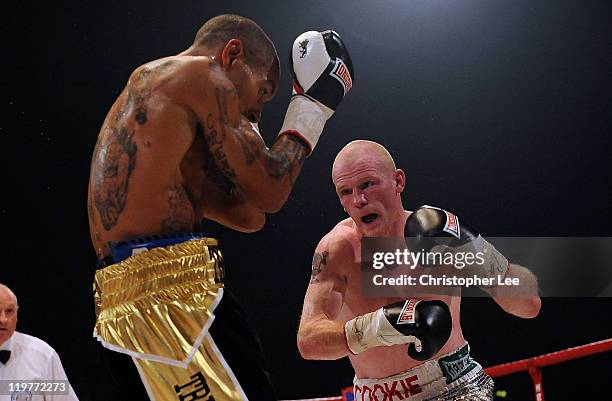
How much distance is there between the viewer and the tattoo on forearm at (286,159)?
4.87ft

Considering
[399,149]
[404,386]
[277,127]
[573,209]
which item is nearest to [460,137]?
[399,149]

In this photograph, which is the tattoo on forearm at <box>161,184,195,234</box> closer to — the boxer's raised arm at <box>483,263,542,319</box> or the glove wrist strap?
the glove wrist strap

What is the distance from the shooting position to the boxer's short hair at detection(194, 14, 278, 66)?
5.30 feet

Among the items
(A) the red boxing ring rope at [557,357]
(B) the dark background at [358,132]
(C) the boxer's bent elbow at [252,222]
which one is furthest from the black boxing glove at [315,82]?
(B) the dark background at [358,132]

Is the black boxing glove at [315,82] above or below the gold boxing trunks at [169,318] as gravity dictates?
above

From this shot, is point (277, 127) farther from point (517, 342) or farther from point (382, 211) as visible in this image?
point (382, 211)

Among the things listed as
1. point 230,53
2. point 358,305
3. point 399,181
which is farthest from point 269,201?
point 399,181

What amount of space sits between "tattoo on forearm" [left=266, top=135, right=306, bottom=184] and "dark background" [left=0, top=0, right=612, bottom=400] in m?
2.75

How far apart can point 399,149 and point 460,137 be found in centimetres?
38

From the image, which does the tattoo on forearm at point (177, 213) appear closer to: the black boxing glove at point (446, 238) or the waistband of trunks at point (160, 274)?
the waistband of trunks at point (160, 274)

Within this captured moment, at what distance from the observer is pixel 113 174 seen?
1.43 meters

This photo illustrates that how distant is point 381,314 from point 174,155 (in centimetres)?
66

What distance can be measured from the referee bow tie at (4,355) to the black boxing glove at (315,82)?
2049 millimetres

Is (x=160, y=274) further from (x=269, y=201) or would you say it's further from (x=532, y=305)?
(x=532, y=305)
